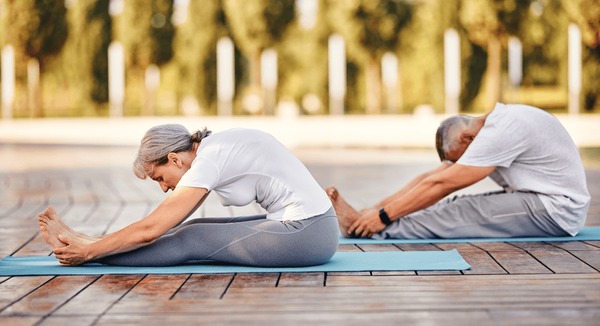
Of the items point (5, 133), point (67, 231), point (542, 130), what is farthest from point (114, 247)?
point (5, 133)

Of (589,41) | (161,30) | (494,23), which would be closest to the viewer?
(589,41)

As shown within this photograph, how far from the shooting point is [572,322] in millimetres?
2672

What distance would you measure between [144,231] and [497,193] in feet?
6.19

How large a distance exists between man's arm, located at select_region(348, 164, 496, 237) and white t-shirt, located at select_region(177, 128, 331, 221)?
2.90 feet

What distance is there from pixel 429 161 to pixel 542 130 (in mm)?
5584

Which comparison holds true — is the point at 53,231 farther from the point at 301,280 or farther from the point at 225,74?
the point at 225,74

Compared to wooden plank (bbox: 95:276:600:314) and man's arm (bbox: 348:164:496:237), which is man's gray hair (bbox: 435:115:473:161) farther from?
wooden plank (bbox: 95:276:600:314)

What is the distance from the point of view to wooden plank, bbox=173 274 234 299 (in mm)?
3174

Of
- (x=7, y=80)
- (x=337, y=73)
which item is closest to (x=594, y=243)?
(x=337, y=73)

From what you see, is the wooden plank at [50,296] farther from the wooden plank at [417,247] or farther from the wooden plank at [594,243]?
the wooden plank at [594,243]

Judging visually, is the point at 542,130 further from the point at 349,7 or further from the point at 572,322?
the point at 349,7

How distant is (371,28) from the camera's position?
2738cm

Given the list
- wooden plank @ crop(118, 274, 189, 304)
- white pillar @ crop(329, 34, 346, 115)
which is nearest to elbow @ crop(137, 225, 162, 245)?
wooden plank @ crop(118, 274, 189, 304)

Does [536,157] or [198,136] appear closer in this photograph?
[198,136]
